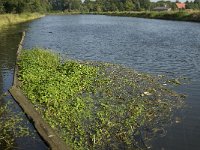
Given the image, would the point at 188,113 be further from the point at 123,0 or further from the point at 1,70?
the point at 123,0

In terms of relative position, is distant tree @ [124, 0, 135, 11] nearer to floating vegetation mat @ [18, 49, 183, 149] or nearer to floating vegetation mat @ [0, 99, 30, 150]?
floating vegetation mat @ [18, 49, 183, 149]

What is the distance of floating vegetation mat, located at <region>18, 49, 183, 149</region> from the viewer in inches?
480

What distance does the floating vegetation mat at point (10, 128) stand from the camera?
11773mm

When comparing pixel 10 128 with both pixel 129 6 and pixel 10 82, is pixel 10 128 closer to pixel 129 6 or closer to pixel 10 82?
pixel 10 82

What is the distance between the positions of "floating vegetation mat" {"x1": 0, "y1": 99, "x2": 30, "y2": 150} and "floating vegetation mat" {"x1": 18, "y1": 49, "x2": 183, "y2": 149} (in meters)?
0.99

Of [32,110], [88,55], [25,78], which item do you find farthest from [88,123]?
[88,55]

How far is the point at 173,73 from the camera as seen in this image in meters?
22.5

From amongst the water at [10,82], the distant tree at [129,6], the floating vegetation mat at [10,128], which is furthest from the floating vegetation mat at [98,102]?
the distant tree at [129,6]

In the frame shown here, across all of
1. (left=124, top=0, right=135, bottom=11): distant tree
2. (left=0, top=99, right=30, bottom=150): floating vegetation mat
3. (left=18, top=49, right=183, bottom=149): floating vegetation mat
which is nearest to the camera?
(left=0, top=99, right=30, bottom=150): floating vegetation mat

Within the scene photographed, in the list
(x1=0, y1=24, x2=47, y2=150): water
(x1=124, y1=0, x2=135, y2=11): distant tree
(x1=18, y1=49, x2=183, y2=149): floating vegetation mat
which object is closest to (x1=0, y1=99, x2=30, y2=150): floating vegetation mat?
(x1=0, y1=24, x2=47, y2=150): water

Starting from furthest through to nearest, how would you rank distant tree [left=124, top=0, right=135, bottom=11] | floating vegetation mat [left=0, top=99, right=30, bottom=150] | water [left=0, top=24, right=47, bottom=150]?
distant tree [left=124, top=0, right=135, bottom=11], floating vegetation mat [left=0, top=99, right=30, bottom=150], water [left=0, top=24, right=47, bottom=150]

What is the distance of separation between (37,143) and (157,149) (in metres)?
4.20

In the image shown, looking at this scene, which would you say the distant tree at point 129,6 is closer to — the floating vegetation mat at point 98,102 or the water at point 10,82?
the water at point 10,82

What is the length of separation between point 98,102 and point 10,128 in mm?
4614
